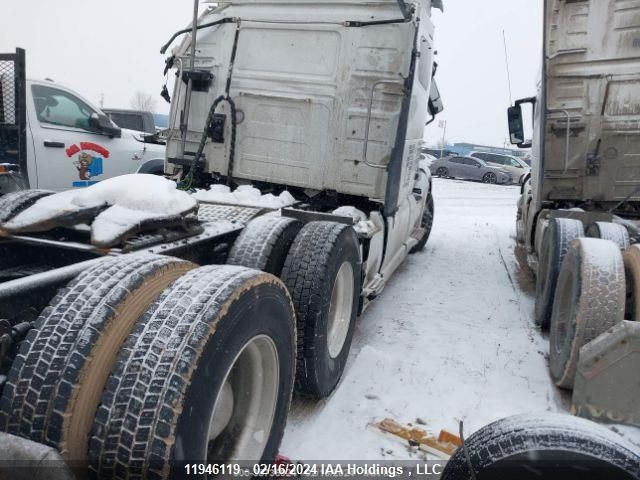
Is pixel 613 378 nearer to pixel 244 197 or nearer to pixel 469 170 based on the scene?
pixel 244 197

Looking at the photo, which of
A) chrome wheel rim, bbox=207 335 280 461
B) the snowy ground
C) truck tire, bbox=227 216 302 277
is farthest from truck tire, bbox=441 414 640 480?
truck tire, bbox=227 216 302 277

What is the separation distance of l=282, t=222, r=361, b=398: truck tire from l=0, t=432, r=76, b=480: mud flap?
1779mm

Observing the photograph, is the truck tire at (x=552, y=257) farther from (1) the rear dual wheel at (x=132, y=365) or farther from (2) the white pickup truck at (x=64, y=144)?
(2) the white pickup truck at (x=64, y=144)

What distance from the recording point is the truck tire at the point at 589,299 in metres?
3.37

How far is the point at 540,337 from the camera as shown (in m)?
4.79

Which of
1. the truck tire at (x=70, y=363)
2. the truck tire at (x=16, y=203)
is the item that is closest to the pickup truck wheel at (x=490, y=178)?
the truck tire at (x=16, y=203)

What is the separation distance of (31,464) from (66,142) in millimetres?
6108

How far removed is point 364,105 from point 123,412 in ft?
12.2

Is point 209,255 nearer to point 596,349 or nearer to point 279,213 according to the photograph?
point 279,213

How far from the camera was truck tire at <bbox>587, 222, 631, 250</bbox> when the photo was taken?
170 inches

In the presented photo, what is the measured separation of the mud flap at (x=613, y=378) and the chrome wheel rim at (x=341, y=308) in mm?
1503

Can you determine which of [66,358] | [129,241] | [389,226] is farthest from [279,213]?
[66,358]

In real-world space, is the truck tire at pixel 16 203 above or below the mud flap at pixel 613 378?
above

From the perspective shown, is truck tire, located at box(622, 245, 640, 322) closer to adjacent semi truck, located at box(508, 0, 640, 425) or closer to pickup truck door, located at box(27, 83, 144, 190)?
adjacent semi truck, located at box(508, 0, 640, 425)
